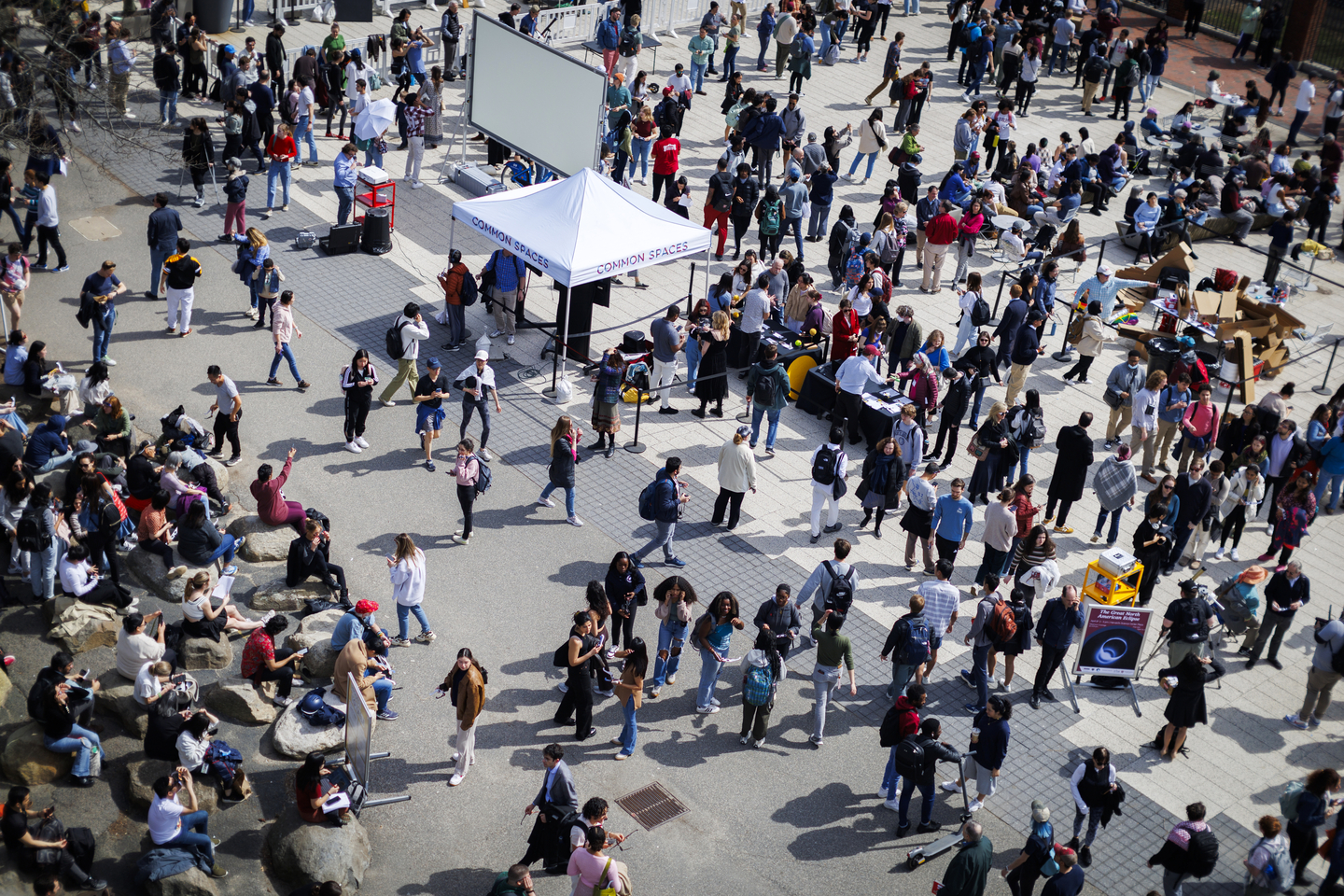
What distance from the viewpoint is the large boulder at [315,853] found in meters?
12.7

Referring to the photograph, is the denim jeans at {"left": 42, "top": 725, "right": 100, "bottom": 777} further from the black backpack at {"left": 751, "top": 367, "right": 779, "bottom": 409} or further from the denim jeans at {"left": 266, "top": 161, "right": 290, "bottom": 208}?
the denim jeans at {"left": 266, "top": 161, "right": 290, "bottom": 208}

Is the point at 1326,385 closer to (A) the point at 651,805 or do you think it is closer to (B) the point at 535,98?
(B) the point at 535,98

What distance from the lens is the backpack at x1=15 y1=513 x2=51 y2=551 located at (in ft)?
50.2

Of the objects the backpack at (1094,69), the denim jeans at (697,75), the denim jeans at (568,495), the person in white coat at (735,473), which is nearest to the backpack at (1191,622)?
the person in white coat at (735,473)

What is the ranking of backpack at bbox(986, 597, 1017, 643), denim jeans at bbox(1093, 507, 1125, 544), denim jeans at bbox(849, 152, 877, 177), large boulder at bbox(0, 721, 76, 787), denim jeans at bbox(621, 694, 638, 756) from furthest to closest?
denim jeans at bbox(849, 152, 877, 177) → denim jeans at bbox(1093, 507, 1125, 544) → backpack at bbox(986, 597, 1017, 643) → denim jeans at bbox(621, 694, 638, 756) → large boulder at bbox(0, 721, 76, 787)

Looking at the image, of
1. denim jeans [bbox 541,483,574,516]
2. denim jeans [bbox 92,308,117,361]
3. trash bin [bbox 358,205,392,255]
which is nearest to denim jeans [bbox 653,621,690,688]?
denim jeans [bbox 541,483,574,516]

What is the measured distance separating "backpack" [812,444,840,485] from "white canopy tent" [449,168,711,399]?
4666mm

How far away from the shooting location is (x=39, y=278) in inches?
884

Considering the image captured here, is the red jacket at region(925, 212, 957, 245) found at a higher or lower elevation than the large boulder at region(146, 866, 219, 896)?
higher

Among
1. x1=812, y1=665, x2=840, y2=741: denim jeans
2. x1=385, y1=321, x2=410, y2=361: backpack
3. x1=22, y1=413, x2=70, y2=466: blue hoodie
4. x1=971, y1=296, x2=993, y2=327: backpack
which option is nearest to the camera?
x1=812, y1=665, x2=840, y2=741: denim jeans

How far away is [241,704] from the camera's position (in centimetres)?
1448

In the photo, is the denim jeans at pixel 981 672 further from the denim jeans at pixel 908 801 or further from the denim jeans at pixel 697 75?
the denim jeans at pixel 697 75

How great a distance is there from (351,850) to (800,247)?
51.1ft

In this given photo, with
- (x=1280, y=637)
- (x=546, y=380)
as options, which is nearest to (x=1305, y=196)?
(x=1280, y=637)
